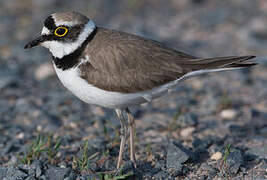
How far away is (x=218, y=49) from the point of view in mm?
7273

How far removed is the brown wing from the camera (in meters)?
3.74

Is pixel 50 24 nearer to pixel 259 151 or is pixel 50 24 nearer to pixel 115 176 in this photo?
pixel 115 176

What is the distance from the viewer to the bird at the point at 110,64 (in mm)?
3732

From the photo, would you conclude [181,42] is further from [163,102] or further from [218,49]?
[163,102]

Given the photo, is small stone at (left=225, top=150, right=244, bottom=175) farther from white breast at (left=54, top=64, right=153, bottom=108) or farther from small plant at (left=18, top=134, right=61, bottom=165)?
small plant at (left=18, top=134, right=61, bottom=165)

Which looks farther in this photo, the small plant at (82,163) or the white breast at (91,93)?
the small plant at (82,163)

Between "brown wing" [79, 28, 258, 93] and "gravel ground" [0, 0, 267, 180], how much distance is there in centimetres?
76

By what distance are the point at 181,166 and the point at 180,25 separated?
460 cm

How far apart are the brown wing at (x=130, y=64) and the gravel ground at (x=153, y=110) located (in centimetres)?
76

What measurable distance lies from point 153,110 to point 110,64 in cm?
198

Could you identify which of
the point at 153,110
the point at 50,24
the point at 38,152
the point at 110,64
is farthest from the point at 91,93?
the point at 153,110

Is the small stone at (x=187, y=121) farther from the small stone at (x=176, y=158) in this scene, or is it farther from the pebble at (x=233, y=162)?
the pebble at (x=233, y=162)

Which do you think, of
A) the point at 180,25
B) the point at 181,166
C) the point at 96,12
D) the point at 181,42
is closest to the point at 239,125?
the point at 181,166

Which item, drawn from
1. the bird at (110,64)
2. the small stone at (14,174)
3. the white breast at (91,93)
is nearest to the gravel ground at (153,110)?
the small stone at (14,174)
